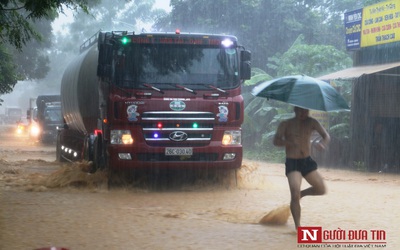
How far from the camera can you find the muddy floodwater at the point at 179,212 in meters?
7.58

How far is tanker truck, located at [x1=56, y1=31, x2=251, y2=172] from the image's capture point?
476 inches

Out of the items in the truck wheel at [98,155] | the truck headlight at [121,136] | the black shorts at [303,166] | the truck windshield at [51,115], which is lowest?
the truck wheel at [98,155]

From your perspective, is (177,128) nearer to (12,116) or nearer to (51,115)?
(51,115)

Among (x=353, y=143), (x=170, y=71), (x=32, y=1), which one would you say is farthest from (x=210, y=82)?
(x=353, y=143)

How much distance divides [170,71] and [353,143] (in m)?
9.99

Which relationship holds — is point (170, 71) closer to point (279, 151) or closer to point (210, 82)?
point (210, 82)

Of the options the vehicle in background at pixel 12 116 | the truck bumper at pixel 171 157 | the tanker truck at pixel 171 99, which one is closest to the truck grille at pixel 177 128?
the tanker truck at pixel 171 99

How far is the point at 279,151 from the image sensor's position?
1038 inches

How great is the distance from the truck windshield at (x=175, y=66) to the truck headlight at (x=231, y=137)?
0.90 m

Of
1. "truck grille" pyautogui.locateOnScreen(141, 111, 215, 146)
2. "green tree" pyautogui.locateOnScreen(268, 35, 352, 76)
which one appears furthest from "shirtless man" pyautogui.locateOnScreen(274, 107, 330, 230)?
"green tree" pyautogui.locateOnScreen(268, 35, 352, 76)

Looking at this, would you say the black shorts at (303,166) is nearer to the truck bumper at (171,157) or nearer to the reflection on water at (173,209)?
the reflection on water at (173,209)

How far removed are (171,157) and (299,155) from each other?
4.68 metres

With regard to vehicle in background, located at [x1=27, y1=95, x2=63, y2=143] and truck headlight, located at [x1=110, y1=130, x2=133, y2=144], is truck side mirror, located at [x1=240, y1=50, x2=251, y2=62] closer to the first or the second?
truck headlight, located at [x1=110, y1=130, x2=133, y2=144]

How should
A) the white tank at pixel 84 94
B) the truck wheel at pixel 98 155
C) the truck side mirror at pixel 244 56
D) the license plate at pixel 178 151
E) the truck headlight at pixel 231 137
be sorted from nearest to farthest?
the license plate at pixel 178 151
the truck headlight at pixel 231 137
the truck side mirror at pixel 244 56
the truck wheel at pixel 98 155
the white tank at pixel 84 94
